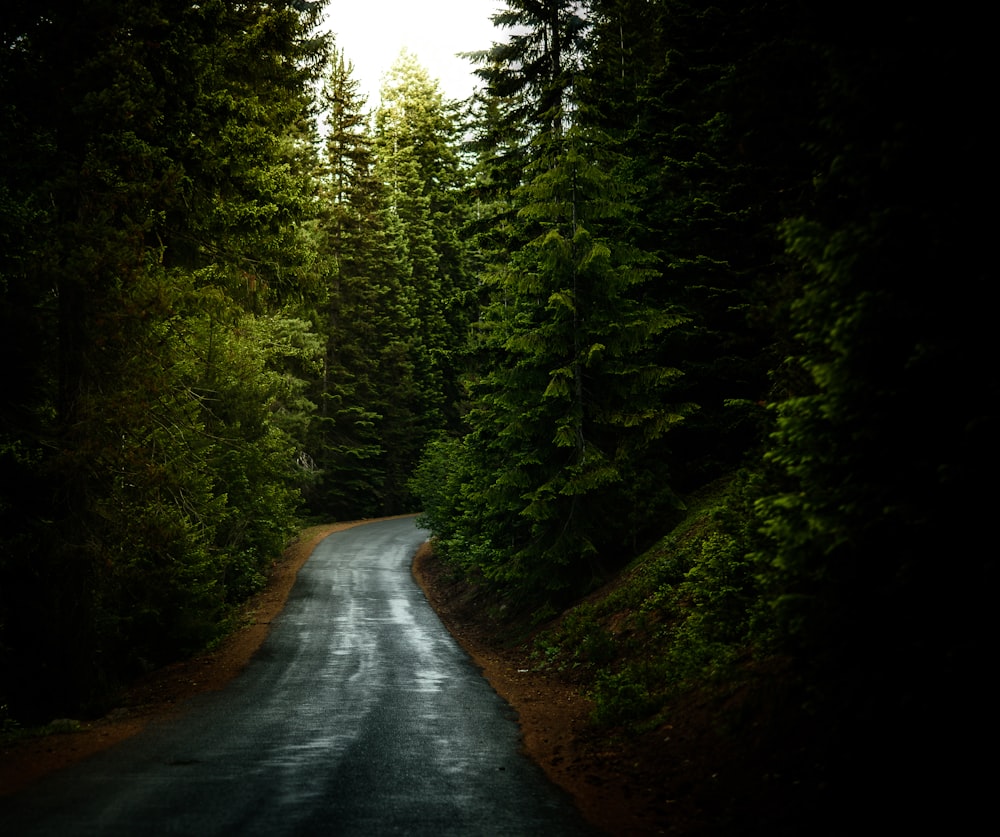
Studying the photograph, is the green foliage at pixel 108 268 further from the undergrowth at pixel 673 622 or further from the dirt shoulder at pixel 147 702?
the undergrowth at pixel 673 622

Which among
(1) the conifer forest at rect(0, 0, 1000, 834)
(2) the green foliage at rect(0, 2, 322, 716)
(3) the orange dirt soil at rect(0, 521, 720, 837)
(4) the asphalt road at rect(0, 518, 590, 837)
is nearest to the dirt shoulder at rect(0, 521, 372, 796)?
(3) the orange dirt soil at rect(0, 521, 720, 837)

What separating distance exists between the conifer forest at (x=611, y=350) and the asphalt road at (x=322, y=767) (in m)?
2.15

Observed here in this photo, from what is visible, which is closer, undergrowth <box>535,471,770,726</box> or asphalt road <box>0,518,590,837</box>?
asphalt road <box>0,518,590,837</box>

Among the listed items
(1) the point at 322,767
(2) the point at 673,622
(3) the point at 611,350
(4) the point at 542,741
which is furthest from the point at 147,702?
(3) the point at 611,350

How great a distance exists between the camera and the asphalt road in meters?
5.88

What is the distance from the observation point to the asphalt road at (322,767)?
5.88 meters

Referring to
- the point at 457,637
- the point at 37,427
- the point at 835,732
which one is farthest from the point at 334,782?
the point at 457,637

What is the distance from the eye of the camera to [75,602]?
443 inches

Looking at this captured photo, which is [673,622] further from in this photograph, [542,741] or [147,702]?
[147,702]

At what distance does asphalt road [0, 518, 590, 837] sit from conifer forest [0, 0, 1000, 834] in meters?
2.15

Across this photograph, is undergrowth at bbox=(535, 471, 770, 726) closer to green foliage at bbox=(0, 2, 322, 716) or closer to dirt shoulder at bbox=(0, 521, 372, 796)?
dirt shoulder at bbox=(0, 521, 372, 796)

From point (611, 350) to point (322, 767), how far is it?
984 centimetres

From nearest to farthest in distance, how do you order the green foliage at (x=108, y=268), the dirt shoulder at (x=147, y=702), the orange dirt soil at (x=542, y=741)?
the orange dirt soil at (x=542, y=741) → the dirt shoulder at (x=147, y=702) → the green foliage at (x=108, y=268)

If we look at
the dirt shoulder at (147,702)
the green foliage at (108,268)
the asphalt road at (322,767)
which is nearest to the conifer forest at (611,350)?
the green foliage at (108,268)
